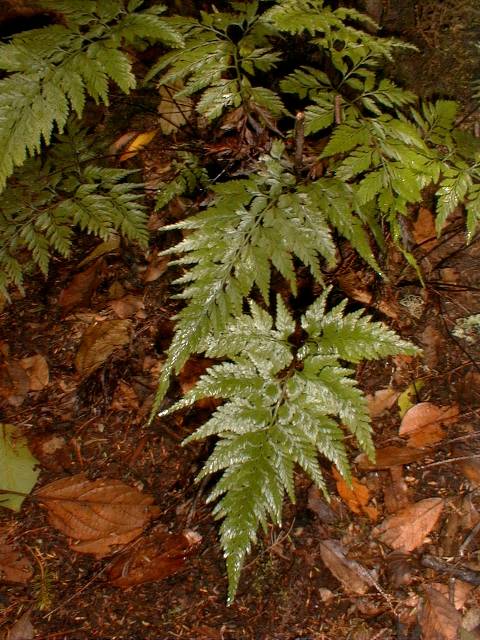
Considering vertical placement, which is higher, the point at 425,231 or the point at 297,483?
the point at 425,231

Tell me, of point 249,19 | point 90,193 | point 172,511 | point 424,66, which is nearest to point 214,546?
point 172,511

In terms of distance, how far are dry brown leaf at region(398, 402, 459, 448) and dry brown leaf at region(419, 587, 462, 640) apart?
0.67 m

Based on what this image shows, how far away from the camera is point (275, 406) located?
2.31m

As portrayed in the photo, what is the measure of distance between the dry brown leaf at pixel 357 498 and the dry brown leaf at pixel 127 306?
1.50m

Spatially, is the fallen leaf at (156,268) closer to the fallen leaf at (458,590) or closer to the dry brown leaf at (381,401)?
the dry brown leaf at (381,401)

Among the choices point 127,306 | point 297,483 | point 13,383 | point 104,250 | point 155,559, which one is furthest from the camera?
point 104,250

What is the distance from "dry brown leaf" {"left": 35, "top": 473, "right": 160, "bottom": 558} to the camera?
258 centimetres

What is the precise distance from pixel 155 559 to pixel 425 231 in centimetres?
225

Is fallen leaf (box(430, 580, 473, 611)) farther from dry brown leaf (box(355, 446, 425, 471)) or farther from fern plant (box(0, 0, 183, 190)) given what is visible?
fern plant (box(0, 0, 183, 190))

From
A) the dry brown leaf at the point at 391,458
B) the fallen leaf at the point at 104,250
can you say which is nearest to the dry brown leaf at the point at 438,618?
the dry brown leaf at the point at 391,458

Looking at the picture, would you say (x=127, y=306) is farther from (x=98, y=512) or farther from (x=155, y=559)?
(x=155, y=559)

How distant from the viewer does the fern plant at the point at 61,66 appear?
2150 millimetres

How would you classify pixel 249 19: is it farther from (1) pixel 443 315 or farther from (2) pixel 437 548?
(2) pixel 437 548

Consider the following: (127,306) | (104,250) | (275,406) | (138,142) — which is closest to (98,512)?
(275,406)
